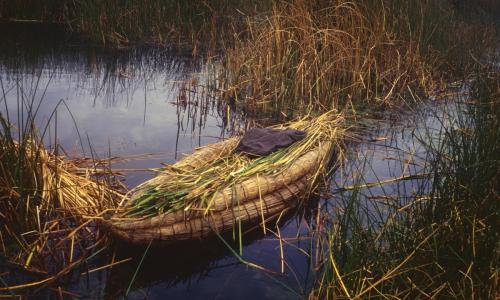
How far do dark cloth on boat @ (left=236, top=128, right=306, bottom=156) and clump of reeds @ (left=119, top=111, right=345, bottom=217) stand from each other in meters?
0.06

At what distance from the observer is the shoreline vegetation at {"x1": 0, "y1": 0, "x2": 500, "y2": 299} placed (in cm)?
310

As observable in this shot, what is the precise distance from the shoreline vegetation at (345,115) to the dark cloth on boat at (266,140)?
0.73 metres

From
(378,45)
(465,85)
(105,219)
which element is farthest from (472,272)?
(465,85)

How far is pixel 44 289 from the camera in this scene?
335cm

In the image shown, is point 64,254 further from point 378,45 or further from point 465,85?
point 465,85

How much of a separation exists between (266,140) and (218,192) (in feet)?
3.83

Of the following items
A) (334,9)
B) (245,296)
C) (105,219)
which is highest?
(334,9)

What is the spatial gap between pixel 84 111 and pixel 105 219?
373cm

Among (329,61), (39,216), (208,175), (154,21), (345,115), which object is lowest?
(39,216)

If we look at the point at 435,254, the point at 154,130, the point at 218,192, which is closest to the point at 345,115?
the point at 154,130

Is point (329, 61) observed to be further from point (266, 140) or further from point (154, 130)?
A: point (266, 140)

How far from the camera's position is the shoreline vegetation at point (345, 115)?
3102mm

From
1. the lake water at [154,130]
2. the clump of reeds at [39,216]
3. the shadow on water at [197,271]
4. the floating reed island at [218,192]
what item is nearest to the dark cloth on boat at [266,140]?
the floating reed island at [218,192]

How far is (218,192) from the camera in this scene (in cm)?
399
